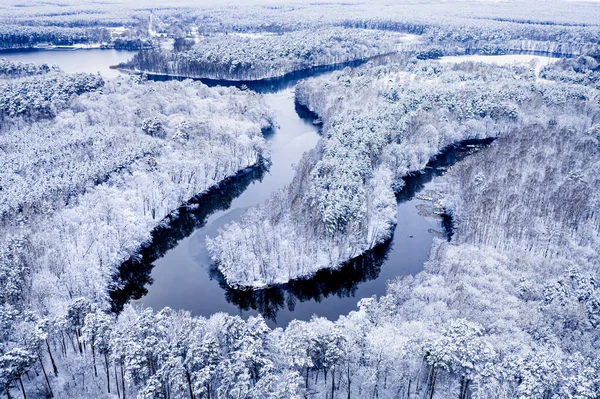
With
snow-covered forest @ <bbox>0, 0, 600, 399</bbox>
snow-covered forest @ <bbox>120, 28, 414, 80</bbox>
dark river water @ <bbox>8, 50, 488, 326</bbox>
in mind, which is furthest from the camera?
snow-covered forest @ <bbox>120, 28, 414, 80</bbox>

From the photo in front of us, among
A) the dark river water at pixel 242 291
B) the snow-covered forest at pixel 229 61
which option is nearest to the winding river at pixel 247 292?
the dark river water at pixel 242 291

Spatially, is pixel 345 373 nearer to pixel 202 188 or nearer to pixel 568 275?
pixel 568 275

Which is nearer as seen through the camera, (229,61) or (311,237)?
(311,237)

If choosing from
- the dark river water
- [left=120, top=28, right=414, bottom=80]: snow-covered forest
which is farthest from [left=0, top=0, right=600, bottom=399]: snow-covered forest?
[left=120, top=28, right=414, bottom=80]: snow-covered forest

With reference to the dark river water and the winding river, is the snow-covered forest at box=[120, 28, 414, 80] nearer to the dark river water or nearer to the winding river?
the winding river

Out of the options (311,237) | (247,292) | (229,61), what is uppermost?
(229,61)

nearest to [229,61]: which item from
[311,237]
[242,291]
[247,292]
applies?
[311,237]

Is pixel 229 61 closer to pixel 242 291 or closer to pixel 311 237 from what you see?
pixel 311 237
